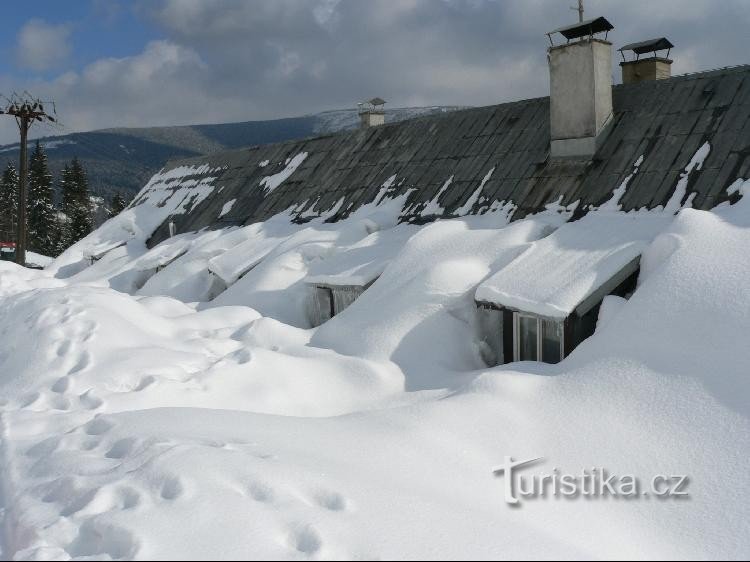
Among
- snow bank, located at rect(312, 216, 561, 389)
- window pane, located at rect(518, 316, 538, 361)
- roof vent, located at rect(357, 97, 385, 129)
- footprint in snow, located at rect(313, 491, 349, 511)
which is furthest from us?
roof vent, located at rect(357, 97, 385, 129)

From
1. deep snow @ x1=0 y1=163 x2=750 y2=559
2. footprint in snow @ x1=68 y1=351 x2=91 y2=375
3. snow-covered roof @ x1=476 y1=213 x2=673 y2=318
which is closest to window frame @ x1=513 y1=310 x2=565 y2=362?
snow-covered roof @ x1=476 y1=213 x2=673 y2=318

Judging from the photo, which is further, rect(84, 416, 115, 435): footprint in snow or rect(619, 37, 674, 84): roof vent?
rect(619, 37, 674, 84): roof vent

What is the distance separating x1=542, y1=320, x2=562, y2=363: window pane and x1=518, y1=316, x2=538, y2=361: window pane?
0.15m

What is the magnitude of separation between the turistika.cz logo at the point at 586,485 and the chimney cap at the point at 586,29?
8.87m

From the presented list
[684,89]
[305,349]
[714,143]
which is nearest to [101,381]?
[305,349]

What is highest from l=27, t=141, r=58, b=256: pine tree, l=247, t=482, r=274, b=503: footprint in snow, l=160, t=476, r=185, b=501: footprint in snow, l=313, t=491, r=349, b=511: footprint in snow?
l=160, t=476, r=185, b=501: footprint in snow

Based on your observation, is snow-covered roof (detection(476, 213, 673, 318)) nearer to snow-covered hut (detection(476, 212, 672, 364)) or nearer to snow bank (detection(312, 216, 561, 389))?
snow-covered hut (detection(476, 212, 672, 364))

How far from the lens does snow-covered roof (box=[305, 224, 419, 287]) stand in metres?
12.3

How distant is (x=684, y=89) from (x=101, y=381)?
10509mm

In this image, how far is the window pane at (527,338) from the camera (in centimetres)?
956

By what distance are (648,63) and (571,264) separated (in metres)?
7.76

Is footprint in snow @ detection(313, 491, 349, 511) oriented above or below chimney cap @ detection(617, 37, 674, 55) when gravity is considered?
below

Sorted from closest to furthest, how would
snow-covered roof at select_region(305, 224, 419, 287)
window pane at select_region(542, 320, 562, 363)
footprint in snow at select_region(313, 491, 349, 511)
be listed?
footprint in snow at select_region(313, 491, 349, 511) < window pane at select_region(542, 320, 562, 363) < snow-covered roof at select_region(305, 224, 419, 287)

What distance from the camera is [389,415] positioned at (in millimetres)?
7453
